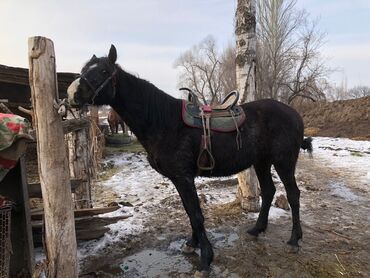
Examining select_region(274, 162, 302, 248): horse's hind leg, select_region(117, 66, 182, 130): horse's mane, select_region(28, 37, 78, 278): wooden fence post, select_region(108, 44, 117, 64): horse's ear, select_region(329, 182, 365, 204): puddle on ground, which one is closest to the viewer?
select_region(28, 37, 78, 278): wooden fence post

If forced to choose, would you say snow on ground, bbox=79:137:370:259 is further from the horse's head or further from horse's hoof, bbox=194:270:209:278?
the horse's head

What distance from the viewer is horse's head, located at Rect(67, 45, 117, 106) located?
3104 mm

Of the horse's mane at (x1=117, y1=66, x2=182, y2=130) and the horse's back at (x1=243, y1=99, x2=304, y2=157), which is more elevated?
the horse's mane at (x1=117, y1=66, x2=182, y2=130)

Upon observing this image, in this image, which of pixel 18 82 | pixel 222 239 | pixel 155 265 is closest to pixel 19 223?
pixel 155 265

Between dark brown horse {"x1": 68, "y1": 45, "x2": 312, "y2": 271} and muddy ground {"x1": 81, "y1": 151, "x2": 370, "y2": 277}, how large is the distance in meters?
0.30

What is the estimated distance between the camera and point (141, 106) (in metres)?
3.70

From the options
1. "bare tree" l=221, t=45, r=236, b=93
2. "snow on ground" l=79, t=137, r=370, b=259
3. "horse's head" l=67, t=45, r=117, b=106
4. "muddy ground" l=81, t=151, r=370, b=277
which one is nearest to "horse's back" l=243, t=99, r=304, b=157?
"muddy ground" l=81, t=151, r=370, b=277

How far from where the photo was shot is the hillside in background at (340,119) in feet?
68.9

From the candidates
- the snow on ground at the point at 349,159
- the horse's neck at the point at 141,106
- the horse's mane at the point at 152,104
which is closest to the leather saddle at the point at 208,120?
the horse's mane at the point at 152,104

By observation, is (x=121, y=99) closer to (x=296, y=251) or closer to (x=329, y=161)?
(x=296, y=251)

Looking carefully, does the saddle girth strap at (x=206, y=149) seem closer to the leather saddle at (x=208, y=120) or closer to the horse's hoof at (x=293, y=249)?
the leather saddle at (x=208, y=120)

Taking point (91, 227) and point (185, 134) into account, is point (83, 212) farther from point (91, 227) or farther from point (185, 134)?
point (185, 134)

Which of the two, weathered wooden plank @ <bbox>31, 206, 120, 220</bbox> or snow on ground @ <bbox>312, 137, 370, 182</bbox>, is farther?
snow on ground @ <bbox>312, 137, 370, 182</bbox>

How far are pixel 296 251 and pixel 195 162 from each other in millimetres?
1709
